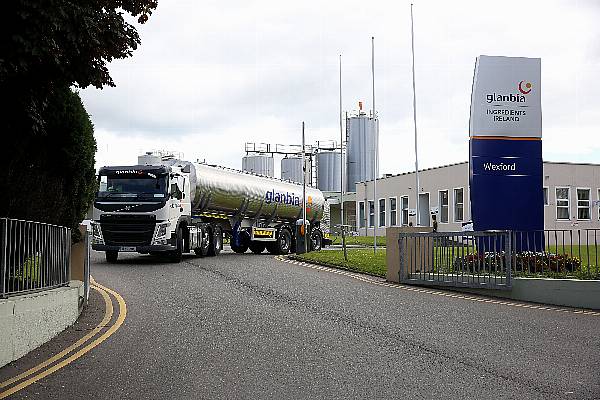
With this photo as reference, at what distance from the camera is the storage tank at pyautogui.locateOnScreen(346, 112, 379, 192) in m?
60.8

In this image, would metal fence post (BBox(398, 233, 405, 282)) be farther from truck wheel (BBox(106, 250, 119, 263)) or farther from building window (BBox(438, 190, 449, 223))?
building window (BBox(438, 190, 449, 223))

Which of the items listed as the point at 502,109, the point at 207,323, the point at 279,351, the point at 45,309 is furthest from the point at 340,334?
the point at 502,109

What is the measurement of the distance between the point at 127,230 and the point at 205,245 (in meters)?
4.27

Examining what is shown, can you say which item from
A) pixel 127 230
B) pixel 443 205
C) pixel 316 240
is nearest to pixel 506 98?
pixel 127 230

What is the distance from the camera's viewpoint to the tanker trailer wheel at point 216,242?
89.5ft

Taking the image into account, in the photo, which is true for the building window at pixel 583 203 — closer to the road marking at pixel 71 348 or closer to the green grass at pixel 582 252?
the green grass at pixel 582 252

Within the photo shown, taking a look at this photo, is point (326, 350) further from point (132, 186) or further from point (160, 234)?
point (132, 186)

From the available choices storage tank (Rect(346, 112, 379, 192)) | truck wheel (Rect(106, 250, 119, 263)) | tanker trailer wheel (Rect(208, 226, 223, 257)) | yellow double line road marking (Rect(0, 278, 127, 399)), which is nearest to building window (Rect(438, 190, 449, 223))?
storage tank (Rect(346, 112, 379, 192))

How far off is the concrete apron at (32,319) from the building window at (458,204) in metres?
37.3

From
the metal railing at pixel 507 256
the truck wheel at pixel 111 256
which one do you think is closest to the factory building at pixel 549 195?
the truck wheel at pixel 111 256

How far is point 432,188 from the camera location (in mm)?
48469

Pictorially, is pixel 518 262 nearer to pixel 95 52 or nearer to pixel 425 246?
pixel 425 246

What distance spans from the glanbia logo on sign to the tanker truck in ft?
33.3

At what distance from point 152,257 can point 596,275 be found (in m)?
16.7
